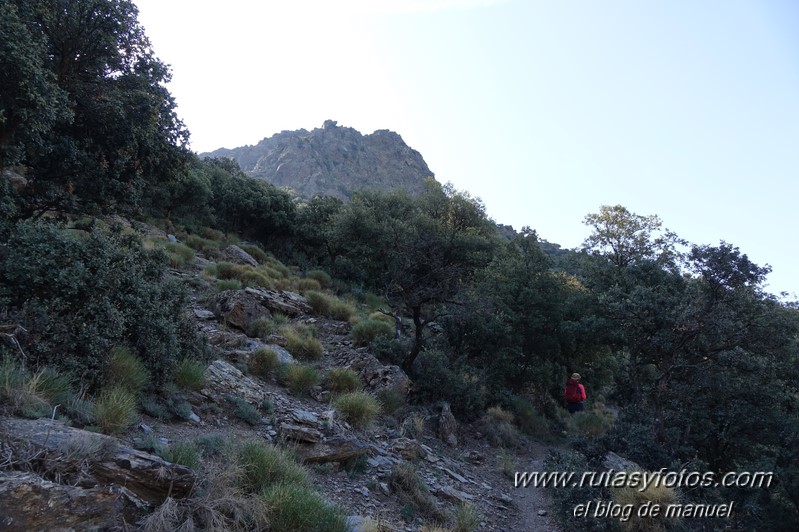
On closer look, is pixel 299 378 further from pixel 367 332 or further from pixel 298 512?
pixel 298 512

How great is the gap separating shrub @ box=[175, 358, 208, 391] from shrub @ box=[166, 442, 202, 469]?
2571 mm

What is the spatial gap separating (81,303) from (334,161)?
349 feet

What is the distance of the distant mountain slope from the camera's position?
10131cm

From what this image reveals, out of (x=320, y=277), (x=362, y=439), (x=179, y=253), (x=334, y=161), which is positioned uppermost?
(x=334, y=161)

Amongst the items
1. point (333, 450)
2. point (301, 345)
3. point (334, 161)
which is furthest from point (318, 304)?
point (334, 161)

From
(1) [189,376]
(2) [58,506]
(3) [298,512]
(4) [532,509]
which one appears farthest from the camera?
(4) [532,509]

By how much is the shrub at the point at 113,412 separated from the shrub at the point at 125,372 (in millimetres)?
639

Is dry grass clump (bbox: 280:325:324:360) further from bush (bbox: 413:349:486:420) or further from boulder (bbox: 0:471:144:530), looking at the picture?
boulder (bbox: 0:471:144:530)

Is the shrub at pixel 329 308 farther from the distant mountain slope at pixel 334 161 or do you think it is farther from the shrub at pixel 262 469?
the distant mountain slope at pixel 334 161

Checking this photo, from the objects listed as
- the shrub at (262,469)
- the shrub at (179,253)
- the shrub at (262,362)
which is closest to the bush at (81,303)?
the shrub at (262,362)

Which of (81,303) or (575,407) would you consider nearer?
(81,303)

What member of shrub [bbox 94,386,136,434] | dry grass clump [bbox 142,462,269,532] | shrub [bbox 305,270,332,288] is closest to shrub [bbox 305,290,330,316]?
shrub [bbox 305,270,332,288]

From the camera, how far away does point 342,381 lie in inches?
402

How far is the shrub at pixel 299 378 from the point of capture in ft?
31.6
